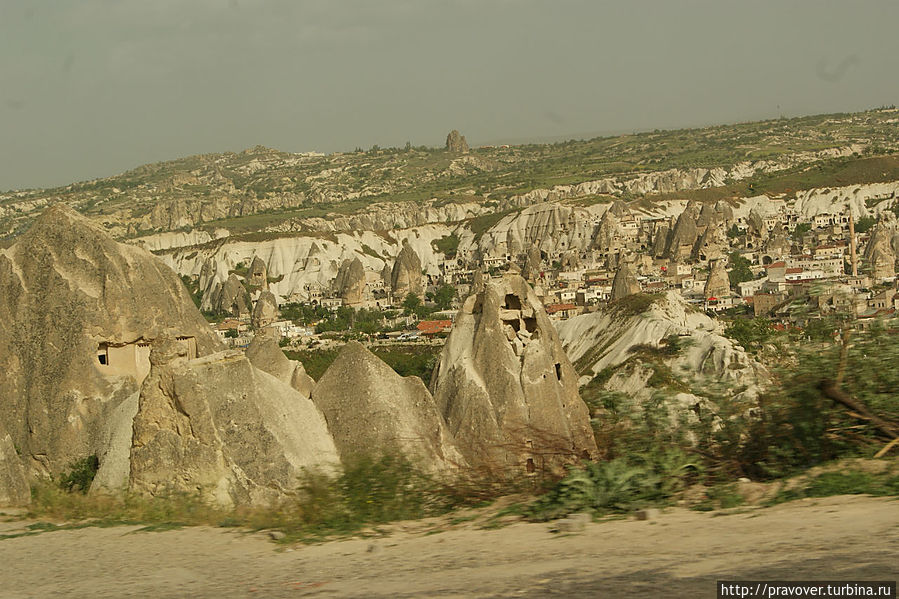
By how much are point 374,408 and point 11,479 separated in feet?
12.6

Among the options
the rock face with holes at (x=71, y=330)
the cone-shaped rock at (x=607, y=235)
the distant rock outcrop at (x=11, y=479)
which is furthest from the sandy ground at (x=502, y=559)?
the cone-shaped rock at (x=607, y=235)

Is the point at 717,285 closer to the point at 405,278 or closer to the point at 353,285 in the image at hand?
the point at 405,278

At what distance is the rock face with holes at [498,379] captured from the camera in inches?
515

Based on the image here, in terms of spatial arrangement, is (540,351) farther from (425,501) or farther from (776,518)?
(776,518)

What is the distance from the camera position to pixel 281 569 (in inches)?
183

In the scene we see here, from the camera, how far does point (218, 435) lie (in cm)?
845

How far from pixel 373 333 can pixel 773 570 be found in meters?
55.2

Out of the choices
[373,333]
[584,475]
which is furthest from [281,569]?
[373,333]

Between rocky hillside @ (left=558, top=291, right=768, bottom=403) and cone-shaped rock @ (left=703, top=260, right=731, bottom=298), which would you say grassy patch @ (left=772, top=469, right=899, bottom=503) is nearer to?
rocky hillside @ (left=558, top=291, right=768, bottom=403)

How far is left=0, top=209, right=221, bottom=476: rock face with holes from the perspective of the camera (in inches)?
446

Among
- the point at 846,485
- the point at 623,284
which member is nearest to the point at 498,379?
the point at 846,485

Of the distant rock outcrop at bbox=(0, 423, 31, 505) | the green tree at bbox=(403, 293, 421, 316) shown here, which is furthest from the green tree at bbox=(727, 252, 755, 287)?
the distant rock outcrop at bbox=(0, 423, 31, 505)

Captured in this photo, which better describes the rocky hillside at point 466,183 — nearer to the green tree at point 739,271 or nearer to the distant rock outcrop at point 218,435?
the green tree at point 739,271

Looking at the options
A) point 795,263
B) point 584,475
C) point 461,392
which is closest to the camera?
point 584,475
